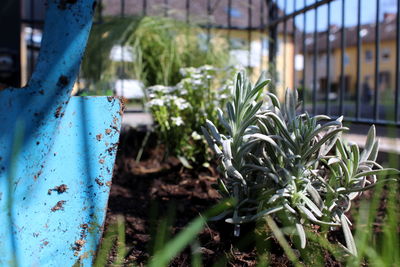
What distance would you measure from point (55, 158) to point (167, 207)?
0.62 m

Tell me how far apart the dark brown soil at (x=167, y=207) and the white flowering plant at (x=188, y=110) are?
0.10 meters

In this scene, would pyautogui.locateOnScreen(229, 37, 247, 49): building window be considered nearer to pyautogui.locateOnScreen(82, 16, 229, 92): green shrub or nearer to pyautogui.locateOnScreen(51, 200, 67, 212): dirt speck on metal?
pyautogui.locateOnScreen(82, 16, 229, 92): green shrub

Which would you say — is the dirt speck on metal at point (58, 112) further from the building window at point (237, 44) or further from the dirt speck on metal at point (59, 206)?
the building window at point (237, 44)

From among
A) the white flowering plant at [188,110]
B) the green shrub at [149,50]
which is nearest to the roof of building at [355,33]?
the green shrub at [149,50]

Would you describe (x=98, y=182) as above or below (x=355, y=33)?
below

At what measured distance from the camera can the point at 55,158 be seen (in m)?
1.22

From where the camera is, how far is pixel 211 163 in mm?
2266

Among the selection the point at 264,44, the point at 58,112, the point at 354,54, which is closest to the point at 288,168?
the point at 58,112

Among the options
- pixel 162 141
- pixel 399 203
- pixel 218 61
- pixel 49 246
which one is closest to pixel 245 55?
pixel 218 61

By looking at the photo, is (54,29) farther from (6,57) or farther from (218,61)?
(6,57)

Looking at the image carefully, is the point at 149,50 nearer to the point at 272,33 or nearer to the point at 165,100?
the point at 165,100

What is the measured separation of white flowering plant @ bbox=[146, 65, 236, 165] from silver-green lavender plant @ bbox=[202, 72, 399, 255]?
0.82 metres

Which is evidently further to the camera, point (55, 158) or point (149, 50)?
point (149, 50)

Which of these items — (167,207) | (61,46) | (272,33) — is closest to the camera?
(61,46)
